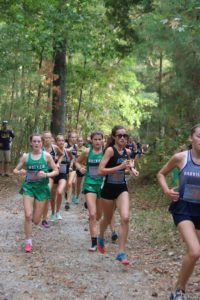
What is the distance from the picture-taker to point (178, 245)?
9.42 metres

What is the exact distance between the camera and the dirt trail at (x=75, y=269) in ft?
21.7

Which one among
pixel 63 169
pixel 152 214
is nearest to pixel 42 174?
pixel 63 169

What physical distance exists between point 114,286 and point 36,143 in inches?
131

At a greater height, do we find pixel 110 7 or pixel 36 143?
pixel 110 7

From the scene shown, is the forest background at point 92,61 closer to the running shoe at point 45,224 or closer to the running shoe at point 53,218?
the running shoe at point 53,218

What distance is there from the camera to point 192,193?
5973 millimetres

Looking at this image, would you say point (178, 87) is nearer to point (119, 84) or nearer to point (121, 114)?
point (119, 84)

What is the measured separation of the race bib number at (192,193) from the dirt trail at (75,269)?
4.53 feet

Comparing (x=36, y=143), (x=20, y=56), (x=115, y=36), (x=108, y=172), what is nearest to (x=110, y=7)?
(x=115, y=36)

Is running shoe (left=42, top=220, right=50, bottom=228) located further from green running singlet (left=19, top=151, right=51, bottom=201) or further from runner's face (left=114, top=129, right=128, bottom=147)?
runner's face (left=114, top=129, right=128, bottom=147)

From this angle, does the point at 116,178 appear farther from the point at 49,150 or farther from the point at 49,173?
the point at 49,150

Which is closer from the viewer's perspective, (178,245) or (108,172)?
(108,172)

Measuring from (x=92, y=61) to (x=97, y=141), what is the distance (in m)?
18.8

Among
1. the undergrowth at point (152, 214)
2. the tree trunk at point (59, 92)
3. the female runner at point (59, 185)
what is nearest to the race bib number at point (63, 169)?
the female runner at point (59, 185)
